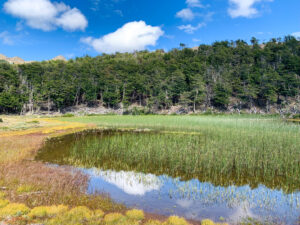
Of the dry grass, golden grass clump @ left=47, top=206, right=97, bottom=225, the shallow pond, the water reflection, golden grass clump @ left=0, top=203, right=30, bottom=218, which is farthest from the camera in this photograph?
the dry grass

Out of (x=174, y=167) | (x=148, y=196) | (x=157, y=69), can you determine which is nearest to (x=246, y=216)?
(x=148, y=196)

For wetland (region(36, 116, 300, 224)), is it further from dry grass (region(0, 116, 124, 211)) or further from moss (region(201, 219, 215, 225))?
dry grass (region(0, 116, 124, 211))

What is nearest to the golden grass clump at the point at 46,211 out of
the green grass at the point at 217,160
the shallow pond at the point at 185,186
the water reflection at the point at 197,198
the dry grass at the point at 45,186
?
the dry grass at the point at 45,186

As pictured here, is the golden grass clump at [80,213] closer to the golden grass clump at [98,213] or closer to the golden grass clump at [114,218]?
the golden grass clump at [98,213]

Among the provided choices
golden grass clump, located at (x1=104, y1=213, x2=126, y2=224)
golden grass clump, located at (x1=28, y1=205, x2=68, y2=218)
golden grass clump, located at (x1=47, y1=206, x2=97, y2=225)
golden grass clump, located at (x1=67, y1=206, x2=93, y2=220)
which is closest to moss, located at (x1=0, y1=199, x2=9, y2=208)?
golden grass clump, located at (x1=28, y1=205, x2=68, y2=218)

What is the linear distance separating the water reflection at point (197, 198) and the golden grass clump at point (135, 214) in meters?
0.61

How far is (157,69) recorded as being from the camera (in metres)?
89.0

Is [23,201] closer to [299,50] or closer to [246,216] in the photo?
[246,216]

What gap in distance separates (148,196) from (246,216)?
3668 mm

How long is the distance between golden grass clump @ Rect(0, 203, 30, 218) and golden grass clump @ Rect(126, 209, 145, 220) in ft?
10.9

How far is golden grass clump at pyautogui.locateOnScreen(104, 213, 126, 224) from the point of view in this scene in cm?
574

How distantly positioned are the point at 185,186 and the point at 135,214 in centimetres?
334

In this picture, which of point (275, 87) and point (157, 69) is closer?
point (275, 87)

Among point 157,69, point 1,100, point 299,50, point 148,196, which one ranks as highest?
point 299,50
